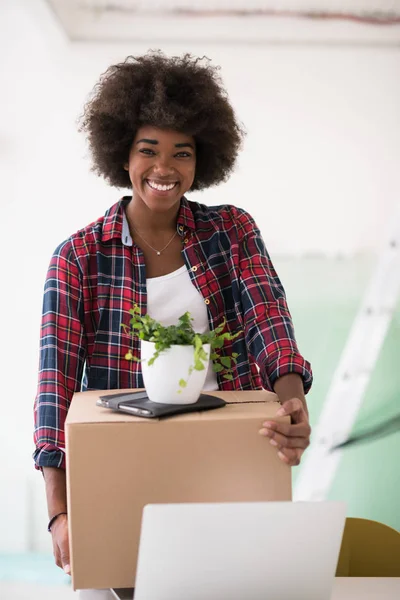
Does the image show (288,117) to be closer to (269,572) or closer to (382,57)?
(382,57)

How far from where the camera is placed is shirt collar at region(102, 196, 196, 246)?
183 cm

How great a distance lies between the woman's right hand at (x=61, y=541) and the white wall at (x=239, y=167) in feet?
6.27

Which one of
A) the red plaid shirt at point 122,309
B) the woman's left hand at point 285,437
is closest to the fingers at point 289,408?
the woman's left hand at point 285,437

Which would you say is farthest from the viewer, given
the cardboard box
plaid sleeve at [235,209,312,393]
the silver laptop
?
plaid sleeve at [235,209,312,393]

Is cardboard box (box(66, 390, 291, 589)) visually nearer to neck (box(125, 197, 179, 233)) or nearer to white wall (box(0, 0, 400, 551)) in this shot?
neck (box(125, 197, 179, 233))

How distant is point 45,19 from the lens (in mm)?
3391

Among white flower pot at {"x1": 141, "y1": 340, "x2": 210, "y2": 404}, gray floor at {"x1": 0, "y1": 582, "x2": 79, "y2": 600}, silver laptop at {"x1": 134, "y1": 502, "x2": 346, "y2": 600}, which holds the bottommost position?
gray floor at {"x1": 0, "y1": 582, "x2": 79, "y2": 600}

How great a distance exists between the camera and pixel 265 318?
181cm

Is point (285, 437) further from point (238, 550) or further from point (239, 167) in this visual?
point (239, 167)

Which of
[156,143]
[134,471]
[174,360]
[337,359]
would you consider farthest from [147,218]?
[337,359]

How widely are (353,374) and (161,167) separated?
6.35 ft

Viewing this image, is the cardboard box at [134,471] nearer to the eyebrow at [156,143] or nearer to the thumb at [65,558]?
the thumb at [65,558]

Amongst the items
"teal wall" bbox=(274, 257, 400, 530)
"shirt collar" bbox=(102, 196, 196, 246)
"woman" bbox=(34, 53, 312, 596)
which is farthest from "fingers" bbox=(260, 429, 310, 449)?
"teal wall" bbox=(274, 257, 400, 530)

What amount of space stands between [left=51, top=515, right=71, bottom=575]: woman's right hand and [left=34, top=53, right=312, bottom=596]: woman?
0.09 meters
